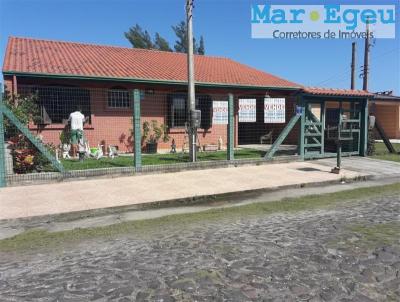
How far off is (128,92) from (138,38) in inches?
1451

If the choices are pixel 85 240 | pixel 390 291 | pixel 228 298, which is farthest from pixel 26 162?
pixel 390 291

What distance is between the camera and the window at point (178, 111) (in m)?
16.2

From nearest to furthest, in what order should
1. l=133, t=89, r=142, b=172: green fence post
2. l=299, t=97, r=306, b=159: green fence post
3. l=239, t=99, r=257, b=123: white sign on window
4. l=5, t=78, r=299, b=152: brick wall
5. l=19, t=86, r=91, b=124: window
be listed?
1. l=133, t=89, r=142, b=172: green fence post
2. l=299, t=97, r=306, b=159: green fence post
3. l=19, t=86, r=91, b=124: window
4. l=5, t=78, r=299, b=152: brick wall
5. l=239, t=99, r=257, b=123: white sign on window

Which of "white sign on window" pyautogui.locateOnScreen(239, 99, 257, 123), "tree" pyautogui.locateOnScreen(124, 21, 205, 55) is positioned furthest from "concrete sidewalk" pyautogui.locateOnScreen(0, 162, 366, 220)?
"tree" pyautogui.locateOnScreen(124, 21, 205, 55)

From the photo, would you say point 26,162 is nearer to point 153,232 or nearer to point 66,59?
point 153,232

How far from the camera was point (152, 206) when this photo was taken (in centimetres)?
734

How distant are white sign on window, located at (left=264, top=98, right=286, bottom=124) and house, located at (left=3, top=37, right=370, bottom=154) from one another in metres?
0.12

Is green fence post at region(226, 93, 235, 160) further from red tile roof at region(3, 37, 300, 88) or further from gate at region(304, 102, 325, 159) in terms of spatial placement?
red tile roof at region(3, 37, 300, 88)

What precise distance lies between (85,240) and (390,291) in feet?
12.2

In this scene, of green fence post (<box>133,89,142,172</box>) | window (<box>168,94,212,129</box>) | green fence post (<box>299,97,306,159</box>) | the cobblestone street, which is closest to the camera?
the cobblestone street

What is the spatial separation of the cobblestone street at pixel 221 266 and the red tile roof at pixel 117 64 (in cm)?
1018

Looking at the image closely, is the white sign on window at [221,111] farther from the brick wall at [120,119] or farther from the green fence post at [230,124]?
the brick wall at [120,119]

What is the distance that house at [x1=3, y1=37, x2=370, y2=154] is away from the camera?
43.8 feet

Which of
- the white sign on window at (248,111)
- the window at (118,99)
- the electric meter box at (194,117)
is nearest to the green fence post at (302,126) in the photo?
the white sign on window at (248,111)
